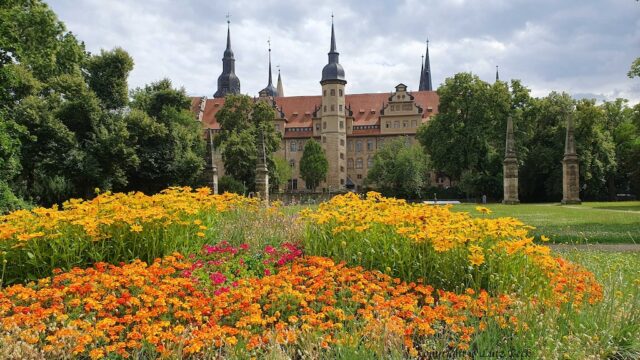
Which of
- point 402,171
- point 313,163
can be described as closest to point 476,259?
point 402,171

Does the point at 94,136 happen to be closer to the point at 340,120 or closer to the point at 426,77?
the point at 340,120

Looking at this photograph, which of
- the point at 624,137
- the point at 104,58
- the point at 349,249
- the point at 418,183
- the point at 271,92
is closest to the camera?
the point at 349,249

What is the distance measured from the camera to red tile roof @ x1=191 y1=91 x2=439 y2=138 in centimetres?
8294

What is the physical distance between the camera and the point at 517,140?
4484 cm

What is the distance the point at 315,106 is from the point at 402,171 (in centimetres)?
3058

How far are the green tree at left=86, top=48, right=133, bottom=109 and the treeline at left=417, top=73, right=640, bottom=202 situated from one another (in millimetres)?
26118

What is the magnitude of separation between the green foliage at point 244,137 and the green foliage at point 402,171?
1331cm

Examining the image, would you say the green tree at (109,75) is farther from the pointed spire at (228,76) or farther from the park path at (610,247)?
the pointed spire at (228,76)

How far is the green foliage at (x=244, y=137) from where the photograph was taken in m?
47.9

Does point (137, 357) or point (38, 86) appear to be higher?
point (38, 86)

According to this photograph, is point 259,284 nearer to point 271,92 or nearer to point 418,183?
point 418,183

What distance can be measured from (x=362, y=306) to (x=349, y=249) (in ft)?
4.71

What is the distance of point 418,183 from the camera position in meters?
57.7

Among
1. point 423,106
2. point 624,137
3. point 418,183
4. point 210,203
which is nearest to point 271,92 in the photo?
point 423,106
